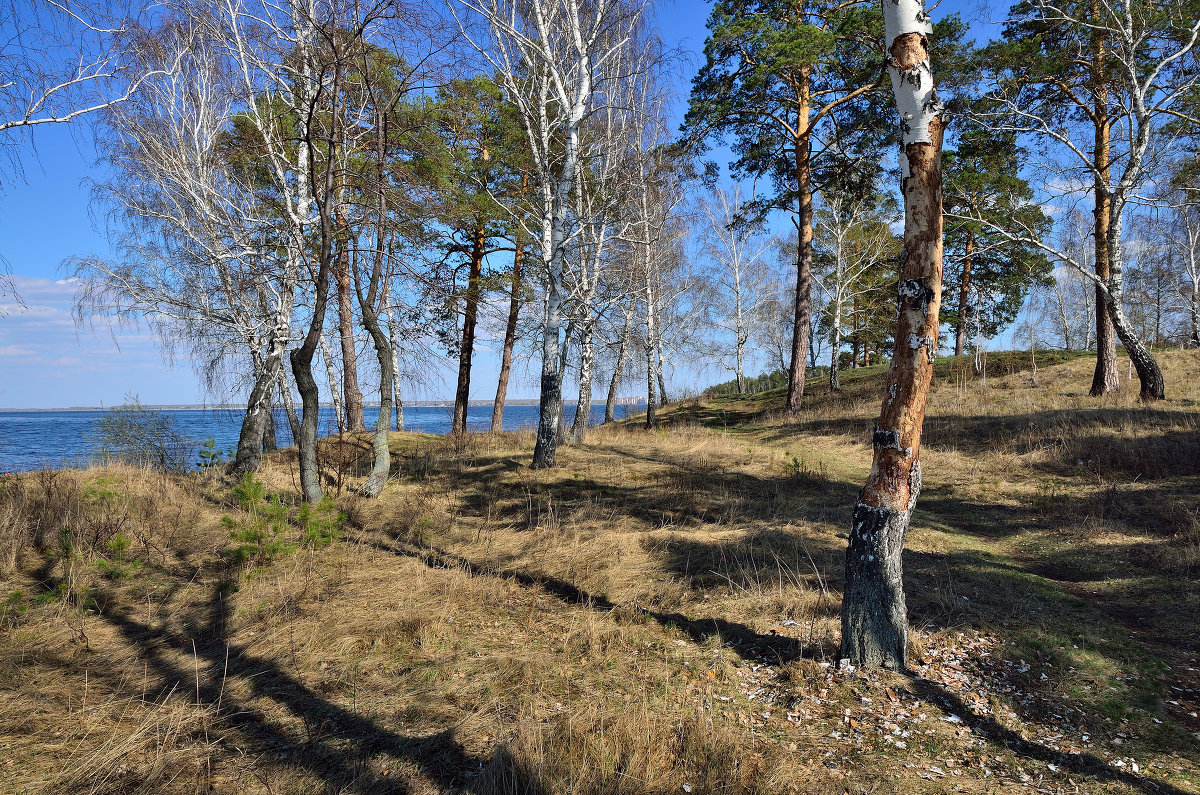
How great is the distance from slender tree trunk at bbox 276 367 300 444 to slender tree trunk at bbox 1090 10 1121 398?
58.2 ft

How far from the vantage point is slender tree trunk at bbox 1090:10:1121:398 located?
11.9 metres

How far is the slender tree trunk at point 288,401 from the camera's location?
36.8 ft

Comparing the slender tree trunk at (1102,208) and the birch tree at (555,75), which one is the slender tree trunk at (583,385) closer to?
the birch tree at (555,75)

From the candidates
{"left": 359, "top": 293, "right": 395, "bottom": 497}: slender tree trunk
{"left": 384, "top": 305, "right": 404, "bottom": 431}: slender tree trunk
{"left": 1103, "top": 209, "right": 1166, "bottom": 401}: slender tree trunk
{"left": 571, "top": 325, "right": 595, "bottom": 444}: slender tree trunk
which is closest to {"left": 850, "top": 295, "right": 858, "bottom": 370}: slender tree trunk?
{"left": 1103, "top": 209, "right": 1166, "bottom": 401}: slender tree trunk

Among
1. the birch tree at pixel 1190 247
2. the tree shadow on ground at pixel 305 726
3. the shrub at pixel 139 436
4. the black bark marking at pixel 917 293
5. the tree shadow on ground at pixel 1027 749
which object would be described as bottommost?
the tree shadow on ground at pixel 305 726

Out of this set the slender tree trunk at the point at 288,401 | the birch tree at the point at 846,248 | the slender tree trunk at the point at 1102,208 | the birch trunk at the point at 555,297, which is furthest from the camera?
the birch tree at the point at 846,248

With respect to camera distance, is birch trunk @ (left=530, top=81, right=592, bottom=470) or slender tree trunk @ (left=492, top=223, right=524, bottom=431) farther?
slender tree trunk @ (left=492, top=223, right=524, bottom=431)

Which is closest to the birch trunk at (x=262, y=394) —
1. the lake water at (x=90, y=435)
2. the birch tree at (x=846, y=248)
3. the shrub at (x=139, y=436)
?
the lake water at (x=90, y=435)

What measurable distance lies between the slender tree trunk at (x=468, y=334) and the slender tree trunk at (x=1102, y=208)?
1512 cm

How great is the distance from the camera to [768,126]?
606 inches

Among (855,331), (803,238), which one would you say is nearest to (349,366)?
(803,238)

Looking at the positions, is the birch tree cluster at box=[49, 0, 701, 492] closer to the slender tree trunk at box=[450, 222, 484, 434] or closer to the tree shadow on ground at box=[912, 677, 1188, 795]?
the slender tree trunk at box=[450, 222, 484, 434]

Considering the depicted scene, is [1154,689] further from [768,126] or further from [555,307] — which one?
[768,126]

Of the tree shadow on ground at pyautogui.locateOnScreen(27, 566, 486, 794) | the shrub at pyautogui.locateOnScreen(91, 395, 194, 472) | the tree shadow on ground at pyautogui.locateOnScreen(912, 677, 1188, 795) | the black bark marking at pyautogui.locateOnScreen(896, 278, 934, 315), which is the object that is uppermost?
the black bark marking at pyautogui.locateOnScreen(896, 278, 934, 315)
